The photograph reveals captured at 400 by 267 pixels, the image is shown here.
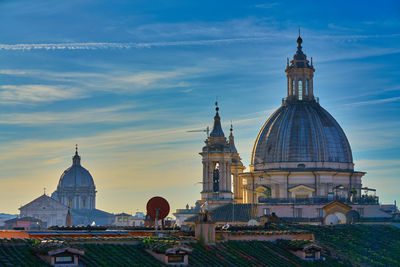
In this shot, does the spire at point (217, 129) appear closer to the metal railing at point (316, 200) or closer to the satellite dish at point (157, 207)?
the metal railing at point (316, 200)

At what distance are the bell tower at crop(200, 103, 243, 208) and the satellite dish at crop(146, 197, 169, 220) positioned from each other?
7028 centimetres

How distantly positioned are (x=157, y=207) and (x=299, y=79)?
7739 cm

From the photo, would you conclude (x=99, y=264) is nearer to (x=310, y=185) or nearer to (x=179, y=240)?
(x=179, y=240)

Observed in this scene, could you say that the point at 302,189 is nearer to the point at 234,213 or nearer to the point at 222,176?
the point at 234,213

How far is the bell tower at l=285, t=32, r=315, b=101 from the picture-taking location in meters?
131

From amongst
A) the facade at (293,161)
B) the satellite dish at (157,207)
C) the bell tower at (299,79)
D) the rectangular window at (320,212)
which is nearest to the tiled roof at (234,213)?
the facade at (293,161)

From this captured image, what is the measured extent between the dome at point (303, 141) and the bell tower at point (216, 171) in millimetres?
4879

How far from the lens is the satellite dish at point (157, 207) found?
57188 mm

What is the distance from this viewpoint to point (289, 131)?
127 meters

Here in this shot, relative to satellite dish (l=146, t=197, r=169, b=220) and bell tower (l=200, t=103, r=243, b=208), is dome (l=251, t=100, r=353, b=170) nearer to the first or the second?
bell tower (l=200, t=103, r=243, b=208)

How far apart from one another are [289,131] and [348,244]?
5613cm

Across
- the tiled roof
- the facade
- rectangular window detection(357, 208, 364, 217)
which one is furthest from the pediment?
rectangular window detection(357, 208, 364, 217)

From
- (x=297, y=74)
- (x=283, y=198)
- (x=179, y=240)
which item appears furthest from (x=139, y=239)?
(x=297, y=74)

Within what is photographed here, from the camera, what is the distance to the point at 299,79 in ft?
433
